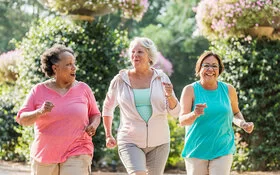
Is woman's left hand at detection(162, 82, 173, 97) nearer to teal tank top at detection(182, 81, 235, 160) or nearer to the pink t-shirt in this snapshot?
teal tank top at detection(182, 81, 235, 160)

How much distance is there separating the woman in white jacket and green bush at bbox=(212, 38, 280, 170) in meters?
5.04

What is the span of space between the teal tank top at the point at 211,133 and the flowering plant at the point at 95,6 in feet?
17.1

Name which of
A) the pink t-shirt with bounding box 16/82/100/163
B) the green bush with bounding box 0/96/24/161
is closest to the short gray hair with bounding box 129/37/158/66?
the pink t-shirt with bounding box 16/82/100/163

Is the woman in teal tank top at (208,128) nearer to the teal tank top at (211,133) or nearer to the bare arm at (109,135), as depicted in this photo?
the teal tank top at (211,133)

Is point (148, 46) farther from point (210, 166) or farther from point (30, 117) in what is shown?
point (30, 117)

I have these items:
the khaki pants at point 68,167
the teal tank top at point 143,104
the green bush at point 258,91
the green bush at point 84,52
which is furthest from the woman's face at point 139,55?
the green bush at point 258,91

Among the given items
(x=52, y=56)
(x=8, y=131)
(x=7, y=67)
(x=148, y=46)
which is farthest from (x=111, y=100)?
(x=7, y=67)

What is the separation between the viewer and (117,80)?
5.97 m

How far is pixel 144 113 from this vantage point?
18.9 ft

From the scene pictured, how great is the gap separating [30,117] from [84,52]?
5.39 m

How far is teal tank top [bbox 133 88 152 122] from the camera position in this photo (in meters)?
5.75

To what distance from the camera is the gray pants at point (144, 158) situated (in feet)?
18.3

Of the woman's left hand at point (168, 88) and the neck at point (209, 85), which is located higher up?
the neck at point (209, 85)

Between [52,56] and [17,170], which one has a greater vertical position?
[52,56]
